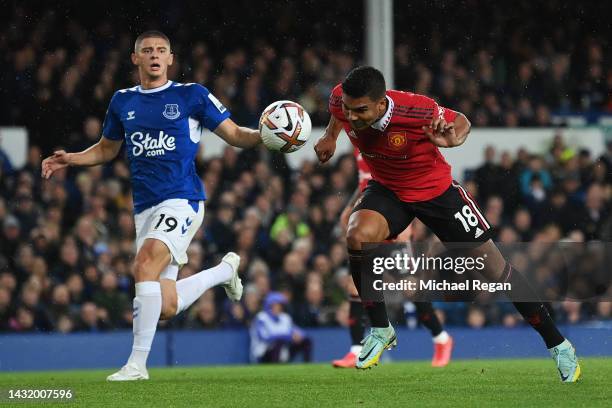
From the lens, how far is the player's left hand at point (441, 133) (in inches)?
263

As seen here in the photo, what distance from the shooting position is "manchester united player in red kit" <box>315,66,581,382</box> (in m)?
6.84

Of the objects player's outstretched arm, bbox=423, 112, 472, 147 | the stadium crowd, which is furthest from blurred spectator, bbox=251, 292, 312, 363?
player's outstretched arm, bbox=423, 112, 472, 147

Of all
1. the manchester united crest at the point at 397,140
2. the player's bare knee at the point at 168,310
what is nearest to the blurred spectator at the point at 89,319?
the player's bare knee at the point at 168,310

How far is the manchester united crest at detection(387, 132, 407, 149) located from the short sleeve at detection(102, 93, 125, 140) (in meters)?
1.92

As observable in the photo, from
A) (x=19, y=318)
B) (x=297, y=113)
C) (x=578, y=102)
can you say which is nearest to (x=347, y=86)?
(x=297, y=113)

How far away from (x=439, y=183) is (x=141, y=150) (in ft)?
6.40

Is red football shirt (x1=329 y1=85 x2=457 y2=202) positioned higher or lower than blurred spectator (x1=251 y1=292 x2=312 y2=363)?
higher

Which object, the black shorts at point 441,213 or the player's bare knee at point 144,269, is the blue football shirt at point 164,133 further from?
the black shorts at point 441,213

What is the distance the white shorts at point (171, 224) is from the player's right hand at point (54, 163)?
0.60 metres

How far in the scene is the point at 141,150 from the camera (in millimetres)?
7652

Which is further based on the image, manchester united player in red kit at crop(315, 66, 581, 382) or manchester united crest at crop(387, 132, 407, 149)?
manchester united crest at crop(387, 132, 407, 149)

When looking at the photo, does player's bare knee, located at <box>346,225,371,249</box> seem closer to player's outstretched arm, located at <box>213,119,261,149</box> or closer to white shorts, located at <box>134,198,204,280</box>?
player's outstretched arm, located at <box>213,119,261,149</box>

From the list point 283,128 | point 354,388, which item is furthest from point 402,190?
point 354,388

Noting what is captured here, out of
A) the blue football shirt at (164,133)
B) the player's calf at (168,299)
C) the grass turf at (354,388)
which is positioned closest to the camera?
the grass turf at (354,388)
